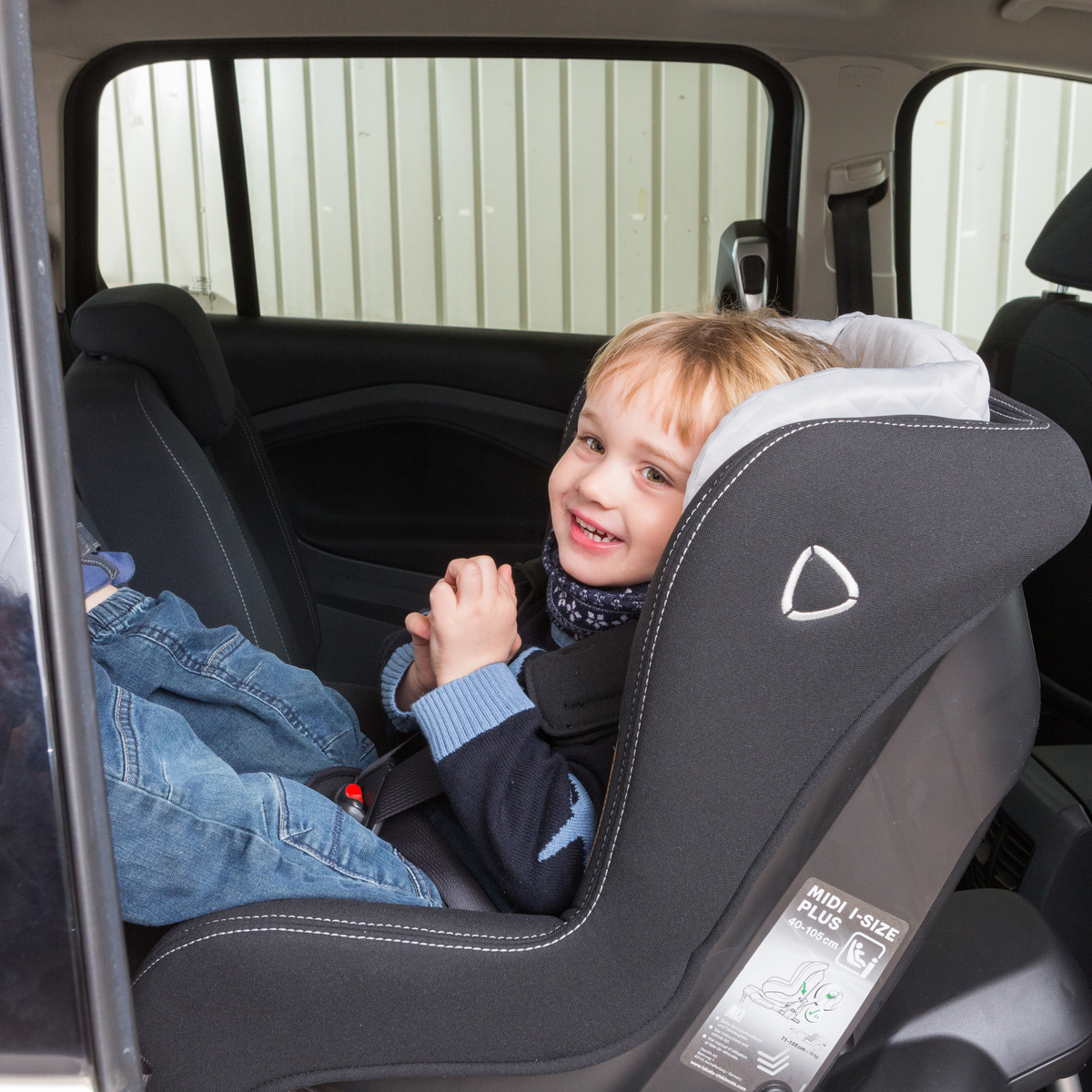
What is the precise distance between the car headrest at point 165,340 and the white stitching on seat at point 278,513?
8.1 inches

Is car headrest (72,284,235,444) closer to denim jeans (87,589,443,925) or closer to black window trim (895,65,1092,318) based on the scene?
denim jeans (87,589,443,925)

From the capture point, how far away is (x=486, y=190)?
9.75 feet

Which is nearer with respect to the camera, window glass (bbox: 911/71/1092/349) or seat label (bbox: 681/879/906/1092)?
seat label (bbox: 681/879/906/1092)

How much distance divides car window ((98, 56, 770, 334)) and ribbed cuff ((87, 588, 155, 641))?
5.52 ft

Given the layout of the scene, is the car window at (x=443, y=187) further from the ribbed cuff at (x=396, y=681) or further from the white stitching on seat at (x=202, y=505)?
the ribbed cuff at (x=396, y=681)

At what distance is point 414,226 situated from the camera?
3.01 metres

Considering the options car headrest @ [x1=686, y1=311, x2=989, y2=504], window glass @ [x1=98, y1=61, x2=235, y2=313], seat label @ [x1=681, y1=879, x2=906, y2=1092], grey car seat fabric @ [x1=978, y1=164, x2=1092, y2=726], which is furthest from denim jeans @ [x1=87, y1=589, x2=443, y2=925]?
window glass @ [x1=98, y1=61, x2=235, y2=313]

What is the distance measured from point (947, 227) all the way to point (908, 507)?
2.10 m

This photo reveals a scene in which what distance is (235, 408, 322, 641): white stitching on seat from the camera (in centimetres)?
188

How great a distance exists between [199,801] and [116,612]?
324 millimetres

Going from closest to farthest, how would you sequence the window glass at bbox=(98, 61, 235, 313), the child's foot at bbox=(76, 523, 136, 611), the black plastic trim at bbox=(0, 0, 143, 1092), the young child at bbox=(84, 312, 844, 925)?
the black plastic trim at bbox=(0, 0, 143, 1092)
the young child at bbox=(84, 312, 844, 925)
the child's foot at bbox=(76, 523, 136, 611)
the window glass at bbox=(98, 61, 235, 313)

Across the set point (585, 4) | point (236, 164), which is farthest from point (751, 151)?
point (236, 164)

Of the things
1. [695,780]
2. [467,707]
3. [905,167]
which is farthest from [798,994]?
[905,167]

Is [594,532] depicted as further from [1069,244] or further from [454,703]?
[1069,244]
